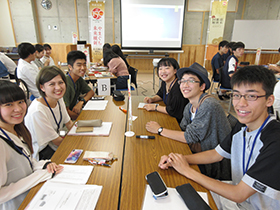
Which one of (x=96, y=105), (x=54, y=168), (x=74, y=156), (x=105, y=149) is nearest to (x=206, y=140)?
(x=105, y=149)

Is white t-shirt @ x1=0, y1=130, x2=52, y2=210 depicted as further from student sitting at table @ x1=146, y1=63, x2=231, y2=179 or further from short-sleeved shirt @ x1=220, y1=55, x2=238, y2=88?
short-sleeved shirt @ x1=220, y1=55, x2=238, y2=88

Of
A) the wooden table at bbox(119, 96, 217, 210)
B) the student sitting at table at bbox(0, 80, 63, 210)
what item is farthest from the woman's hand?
the wooden table at bbox(119, 96, 217, 210)

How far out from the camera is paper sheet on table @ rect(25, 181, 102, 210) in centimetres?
83

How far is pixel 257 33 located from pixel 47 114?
28.6ft

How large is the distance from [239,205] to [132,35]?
23.8ft

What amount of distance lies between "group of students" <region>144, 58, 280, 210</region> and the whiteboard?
765 cm

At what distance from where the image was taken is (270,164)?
2.61ft

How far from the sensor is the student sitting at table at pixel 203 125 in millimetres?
1374

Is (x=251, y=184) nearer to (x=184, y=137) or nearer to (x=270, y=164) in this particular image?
(x=270, y=164)

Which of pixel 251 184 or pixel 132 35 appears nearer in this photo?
pixel 251 184

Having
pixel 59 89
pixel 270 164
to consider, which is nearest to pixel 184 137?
pixel 270 164

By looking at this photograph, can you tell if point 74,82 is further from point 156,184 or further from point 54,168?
point 156,184

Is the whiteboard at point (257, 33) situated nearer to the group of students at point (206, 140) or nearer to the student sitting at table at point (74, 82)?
the student sitting at table at point (74, 82)

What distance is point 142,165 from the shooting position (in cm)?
114
